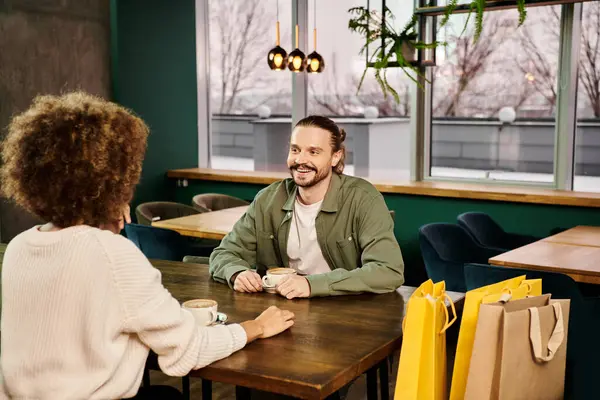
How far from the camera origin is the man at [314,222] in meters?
2.88

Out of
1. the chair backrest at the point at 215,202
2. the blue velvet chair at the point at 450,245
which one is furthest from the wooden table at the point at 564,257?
the chair backrest at the point at 215,202

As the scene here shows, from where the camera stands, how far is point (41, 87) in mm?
6340

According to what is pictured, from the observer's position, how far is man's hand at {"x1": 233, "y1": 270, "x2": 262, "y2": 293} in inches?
103

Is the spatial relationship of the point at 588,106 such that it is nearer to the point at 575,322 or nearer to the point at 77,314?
the point at 575,322

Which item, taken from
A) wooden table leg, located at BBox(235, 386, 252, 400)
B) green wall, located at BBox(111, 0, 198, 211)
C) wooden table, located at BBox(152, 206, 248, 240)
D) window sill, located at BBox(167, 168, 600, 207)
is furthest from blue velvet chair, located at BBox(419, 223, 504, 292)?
green wall, located at BBox(111, 0, 198, 211)

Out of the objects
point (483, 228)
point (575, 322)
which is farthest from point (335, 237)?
point (483, 228)

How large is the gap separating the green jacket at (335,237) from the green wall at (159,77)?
432cm

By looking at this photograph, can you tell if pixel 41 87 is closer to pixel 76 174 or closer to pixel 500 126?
pixel 500 126

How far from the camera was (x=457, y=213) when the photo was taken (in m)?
6.06

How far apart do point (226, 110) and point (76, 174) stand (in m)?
6.30

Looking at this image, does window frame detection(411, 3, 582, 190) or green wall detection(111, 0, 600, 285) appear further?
green wall detection(111, 0, 600, 285)

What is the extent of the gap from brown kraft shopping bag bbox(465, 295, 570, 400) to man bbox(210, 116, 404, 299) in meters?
0.63

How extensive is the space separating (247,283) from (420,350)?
774 millimetres

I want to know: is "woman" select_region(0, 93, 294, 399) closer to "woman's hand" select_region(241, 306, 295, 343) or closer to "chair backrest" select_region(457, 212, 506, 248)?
"woman's hand" select_region(241, 306, 295, 343)
